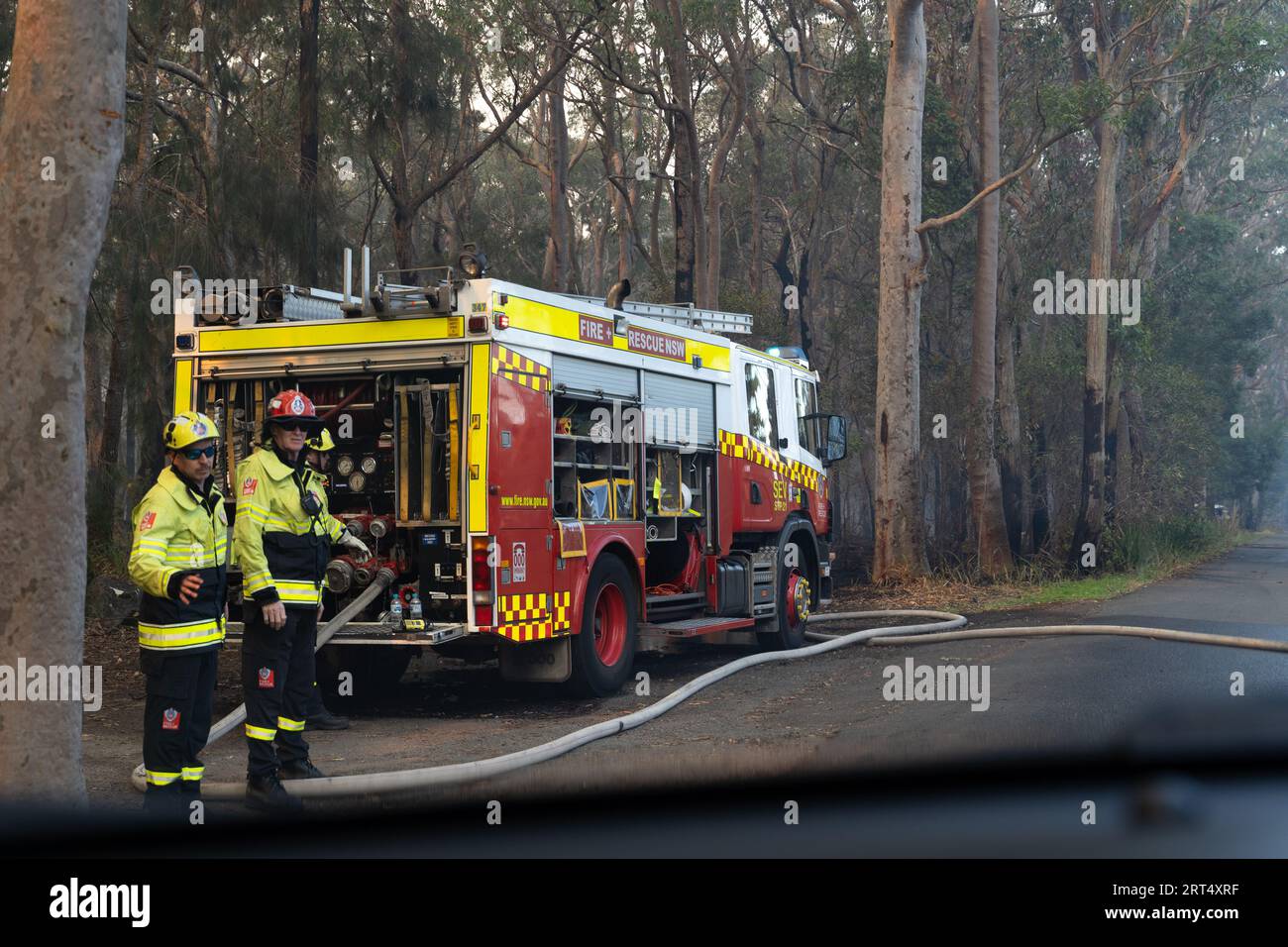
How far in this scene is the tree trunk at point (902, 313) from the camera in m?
21.7

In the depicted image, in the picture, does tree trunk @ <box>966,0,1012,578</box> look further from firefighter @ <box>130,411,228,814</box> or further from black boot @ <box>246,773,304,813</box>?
firefighter @ <box>130,411,228,814</box>

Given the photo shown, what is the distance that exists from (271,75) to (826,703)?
59.8 feet

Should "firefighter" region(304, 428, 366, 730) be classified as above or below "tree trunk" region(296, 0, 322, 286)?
below

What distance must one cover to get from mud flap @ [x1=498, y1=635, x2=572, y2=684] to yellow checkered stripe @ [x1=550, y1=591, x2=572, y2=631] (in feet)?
0.72

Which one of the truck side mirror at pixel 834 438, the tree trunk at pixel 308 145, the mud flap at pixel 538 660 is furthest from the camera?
the tree trunk at pixel 308 145

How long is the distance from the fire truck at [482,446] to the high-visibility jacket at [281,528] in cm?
218

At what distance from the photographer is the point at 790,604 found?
14.7 m

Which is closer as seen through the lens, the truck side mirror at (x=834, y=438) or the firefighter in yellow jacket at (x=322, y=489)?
the firefighter in yellow jacket at (x=322, y=489)

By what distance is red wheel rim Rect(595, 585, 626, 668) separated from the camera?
38.1ft

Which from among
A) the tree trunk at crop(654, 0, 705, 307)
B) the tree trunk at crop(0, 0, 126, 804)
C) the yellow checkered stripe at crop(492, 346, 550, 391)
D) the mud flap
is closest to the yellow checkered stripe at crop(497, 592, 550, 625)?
the mud flap

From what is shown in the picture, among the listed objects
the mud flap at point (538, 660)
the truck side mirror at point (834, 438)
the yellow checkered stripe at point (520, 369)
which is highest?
the yellow checkered stripe at point (520, 369)

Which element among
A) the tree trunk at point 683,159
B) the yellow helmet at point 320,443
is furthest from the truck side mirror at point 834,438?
the tree trunk at point 683,159

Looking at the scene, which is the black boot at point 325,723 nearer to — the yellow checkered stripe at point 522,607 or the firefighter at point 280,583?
the yellow checkered stripe at point 522,607
